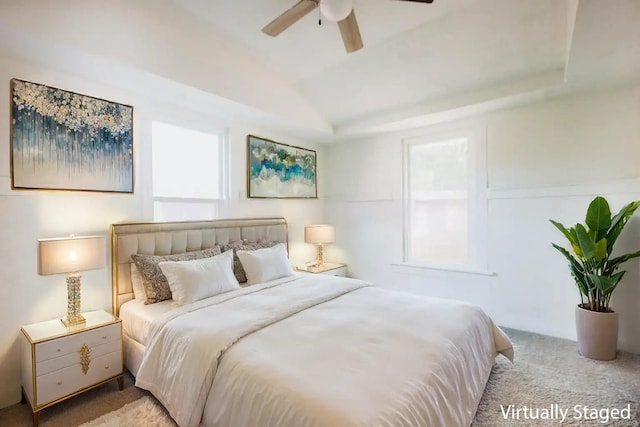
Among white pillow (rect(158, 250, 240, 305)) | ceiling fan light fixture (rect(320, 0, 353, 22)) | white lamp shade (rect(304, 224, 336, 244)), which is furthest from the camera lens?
white lamp shade (rect(304, 224, 336, 244))

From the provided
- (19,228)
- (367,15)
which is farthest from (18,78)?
(367,15)

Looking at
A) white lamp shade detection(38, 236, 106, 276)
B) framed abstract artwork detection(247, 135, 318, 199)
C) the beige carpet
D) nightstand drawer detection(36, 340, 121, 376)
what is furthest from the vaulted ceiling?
the beige carpet

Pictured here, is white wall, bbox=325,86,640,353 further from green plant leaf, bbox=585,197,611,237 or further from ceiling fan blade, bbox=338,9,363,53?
ceiling fan blade, bbox=338,9,363,53

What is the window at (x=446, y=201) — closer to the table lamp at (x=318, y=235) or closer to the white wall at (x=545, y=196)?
the white wall at (x=545, y=196)

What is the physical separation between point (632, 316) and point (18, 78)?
5378 mm

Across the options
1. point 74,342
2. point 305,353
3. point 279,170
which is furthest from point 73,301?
point 279,170

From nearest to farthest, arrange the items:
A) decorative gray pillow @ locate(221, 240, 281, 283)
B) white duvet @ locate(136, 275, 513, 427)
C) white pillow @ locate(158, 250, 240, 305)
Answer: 1. white duvet @ locate(136, 275, 513, 427)
2. white pillow @ locate(158, 250, 240, 305)
3. decorative gray pillow @ locate(221, 240, 281, 283)

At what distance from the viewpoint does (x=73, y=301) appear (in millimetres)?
2199

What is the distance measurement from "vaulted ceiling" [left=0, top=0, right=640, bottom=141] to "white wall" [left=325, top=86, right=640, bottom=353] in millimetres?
281

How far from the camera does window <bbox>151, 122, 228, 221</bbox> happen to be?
10.0ft

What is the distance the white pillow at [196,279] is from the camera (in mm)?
2412

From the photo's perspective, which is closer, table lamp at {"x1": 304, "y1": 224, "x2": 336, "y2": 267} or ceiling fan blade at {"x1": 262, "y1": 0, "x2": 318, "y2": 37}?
ceiling fan blade at {"x1": 262, "y1": 0, "x2": 318, "y2": 37}

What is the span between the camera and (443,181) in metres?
3.84

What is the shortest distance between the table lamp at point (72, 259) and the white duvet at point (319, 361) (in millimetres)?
650
